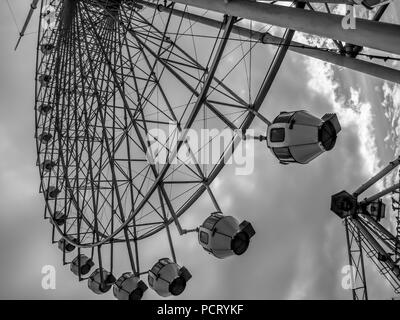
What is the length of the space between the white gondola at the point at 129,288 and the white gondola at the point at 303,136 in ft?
34.2

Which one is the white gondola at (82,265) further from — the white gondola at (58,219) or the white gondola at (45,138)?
the white gondola at (45,138)

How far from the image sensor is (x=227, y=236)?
1056 centimetres

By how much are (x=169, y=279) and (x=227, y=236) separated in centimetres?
404

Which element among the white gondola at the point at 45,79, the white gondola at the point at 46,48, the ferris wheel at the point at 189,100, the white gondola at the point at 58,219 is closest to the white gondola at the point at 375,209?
the ferris wheel at the point at 189,100

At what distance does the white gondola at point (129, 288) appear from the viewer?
631 inches

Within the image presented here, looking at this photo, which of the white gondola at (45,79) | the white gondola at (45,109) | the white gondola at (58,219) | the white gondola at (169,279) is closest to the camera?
the white gondola at (169,279)

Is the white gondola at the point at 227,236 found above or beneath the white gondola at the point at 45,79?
beneath

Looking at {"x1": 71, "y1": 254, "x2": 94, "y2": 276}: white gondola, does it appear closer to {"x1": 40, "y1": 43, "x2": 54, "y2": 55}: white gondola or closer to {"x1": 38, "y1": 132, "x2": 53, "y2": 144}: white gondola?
{"x1": 38, "y1": 132, "x2": 53, "y2": 144}: white gondola

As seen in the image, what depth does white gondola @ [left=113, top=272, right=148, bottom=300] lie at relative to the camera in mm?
16031

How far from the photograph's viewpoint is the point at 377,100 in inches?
2926
